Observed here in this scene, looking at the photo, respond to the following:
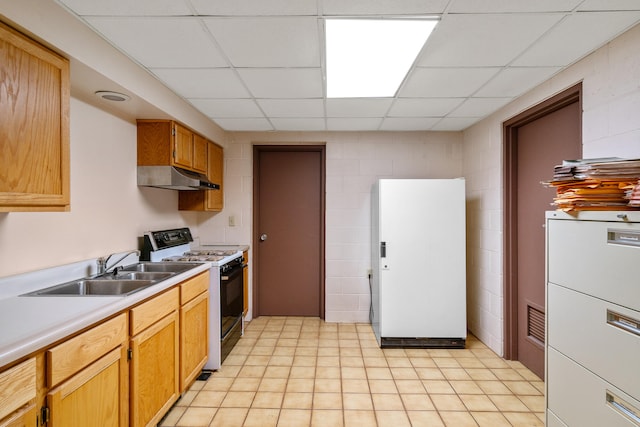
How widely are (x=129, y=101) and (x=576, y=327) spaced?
2.90 meters

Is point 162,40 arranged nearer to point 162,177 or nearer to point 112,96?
point 112,96

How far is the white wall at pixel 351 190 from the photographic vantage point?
368 cm

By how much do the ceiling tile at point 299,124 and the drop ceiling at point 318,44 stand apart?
0.41 metres

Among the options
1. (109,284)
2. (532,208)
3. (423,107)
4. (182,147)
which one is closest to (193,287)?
(109,284)

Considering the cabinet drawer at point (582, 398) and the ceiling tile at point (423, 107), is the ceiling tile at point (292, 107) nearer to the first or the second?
the ceiling tile at point (423, 107)

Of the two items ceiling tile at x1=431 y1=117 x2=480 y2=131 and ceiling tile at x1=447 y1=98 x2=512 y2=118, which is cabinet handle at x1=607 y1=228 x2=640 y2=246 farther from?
ceiling tile at x1=431 y1=117 x2=480 y2=131

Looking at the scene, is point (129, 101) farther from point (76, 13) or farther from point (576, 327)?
point (576, 327)

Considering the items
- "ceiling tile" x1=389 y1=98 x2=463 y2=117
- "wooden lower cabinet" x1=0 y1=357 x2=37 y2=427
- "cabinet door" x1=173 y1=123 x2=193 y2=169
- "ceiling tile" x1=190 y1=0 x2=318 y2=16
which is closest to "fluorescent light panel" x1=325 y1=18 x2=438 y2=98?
"ceiling tile" x1=190 y1=0 x2=318 y2=16

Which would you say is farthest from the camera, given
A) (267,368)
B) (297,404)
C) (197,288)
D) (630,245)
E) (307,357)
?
(307,357)

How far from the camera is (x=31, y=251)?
1688mm

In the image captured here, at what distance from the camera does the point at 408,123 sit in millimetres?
3309

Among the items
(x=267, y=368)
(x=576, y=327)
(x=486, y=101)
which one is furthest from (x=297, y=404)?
(x=486, y=101)

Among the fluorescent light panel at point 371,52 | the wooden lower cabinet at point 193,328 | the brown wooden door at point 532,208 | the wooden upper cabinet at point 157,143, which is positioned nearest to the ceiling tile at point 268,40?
the fluorescent light panel at point 371,52

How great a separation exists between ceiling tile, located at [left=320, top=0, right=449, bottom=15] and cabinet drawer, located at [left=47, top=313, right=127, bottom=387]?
5.78 feet
